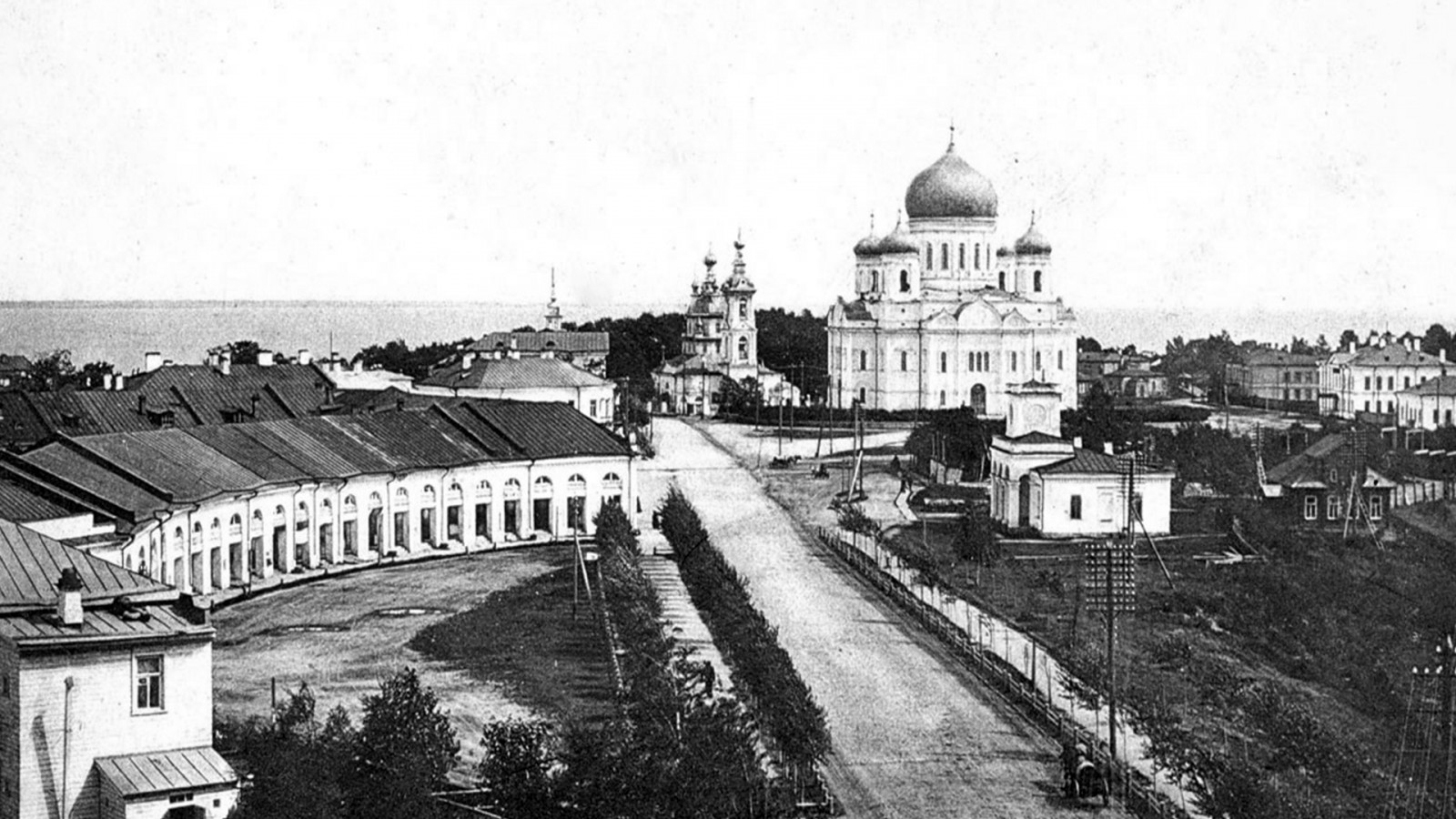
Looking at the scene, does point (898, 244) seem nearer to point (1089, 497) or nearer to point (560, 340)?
point (1089, 497)

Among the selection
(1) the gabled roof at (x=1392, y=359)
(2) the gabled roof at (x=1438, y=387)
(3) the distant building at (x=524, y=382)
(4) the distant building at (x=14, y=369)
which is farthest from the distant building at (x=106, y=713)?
(1) the gabled roof at (x=1392, y=359)

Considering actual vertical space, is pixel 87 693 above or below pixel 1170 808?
above

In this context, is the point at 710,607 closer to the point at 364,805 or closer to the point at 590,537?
the point at 590,537

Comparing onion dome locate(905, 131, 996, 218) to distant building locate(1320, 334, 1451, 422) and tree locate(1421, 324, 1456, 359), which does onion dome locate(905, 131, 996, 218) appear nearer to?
distant building locate(1320, 334, 1451, 422)

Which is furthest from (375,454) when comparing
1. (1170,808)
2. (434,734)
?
(1170,808)

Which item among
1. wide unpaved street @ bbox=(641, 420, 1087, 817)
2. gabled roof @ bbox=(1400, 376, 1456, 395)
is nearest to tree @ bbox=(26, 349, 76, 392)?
wide unpaved street @ bbox=(641, 420, 1087, 817)

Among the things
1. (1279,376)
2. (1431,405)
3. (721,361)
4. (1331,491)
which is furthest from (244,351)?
(1331,491)
